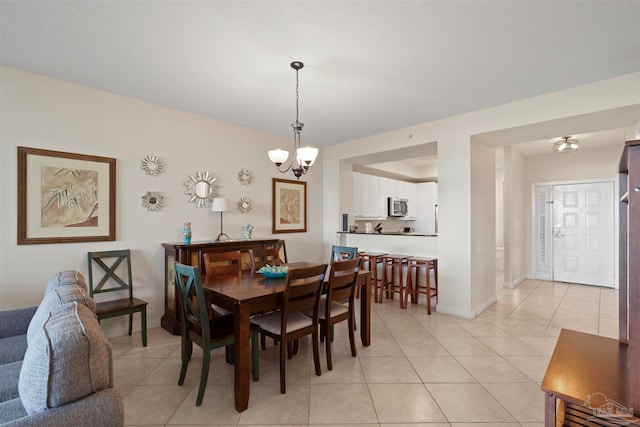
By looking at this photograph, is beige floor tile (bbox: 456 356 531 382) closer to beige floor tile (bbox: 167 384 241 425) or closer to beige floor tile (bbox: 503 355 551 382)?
beige floor tile (bbox: 503 355 551 382)

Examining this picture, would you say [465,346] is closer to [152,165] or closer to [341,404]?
[341,404]

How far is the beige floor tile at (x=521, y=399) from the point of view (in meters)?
1.97

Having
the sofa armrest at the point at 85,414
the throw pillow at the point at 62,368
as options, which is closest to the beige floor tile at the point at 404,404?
the sofa armrest at the point at 85,414

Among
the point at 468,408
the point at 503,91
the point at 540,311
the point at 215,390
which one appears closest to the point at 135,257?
the point at 215,390

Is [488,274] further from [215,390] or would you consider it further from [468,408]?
[215,390]

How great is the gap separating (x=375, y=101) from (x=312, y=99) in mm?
713

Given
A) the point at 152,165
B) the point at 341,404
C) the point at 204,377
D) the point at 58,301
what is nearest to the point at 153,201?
→ the point at 152,165

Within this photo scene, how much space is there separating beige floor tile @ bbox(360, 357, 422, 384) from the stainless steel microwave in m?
4.45

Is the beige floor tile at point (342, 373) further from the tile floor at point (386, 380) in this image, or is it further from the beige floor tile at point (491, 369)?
the beige floor tile at point (491, 369)

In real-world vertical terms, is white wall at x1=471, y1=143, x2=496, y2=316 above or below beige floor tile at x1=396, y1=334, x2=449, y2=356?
above

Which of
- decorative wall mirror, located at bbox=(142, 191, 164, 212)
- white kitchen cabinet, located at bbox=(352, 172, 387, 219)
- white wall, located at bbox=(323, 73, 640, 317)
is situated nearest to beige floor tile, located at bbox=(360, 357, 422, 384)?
white wall, located at bbox=(323, 73, 640, 317)

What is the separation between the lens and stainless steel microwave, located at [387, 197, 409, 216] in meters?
6.92

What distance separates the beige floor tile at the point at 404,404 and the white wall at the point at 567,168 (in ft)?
18.3

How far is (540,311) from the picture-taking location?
4.17 metres
